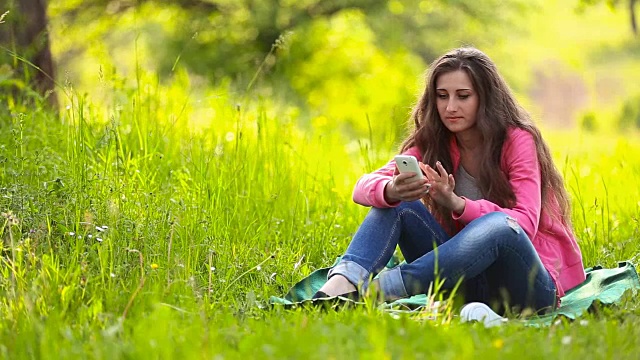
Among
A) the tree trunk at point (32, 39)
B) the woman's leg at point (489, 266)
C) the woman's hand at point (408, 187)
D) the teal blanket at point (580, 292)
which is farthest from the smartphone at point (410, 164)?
the tree trunk at point (32, 39)

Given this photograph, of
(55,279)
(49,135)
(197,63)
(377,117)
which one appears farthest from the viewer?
(377,117)

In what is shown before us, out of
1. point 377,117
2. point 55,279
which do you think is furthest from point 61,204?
point 377,117

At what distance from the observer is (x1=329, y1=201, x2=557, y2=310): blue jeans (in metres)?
3.19

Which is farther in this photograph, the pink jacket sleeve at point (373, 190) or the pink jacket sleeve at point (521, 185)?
the pink jacket sleeve at point (373, 190)

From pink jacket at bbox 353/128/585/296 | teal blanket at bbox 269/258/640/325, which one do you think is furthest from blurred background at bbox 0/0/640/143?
pink jacket at bbox 353/128/585/296

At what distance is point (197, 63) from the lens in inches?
426

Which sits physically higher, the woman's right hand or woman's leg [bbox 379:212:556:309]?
the woman's right hand

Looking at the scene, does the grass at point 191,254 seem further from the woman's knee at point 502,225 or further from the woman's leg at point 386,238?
the woman's knee at point 502,225

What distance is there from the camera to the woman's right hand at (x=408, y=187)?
3262 mm

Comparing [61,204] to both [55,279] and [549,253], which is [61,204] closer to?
[55,279]

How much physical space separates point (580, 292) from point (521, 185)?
575 mm

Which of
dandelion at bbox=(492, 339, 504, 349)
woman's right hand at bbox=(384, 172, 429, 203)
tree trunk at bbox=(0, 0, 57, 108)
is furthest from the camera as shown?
tree trunk at bbox=(0, 0, 57, 108)

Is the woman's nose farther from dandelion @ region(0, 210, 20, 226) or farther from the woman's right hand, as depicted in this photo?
dandelion @ region(0, 210, 20, 226)

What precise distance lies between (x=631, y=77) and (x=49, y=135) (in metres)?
21.4
